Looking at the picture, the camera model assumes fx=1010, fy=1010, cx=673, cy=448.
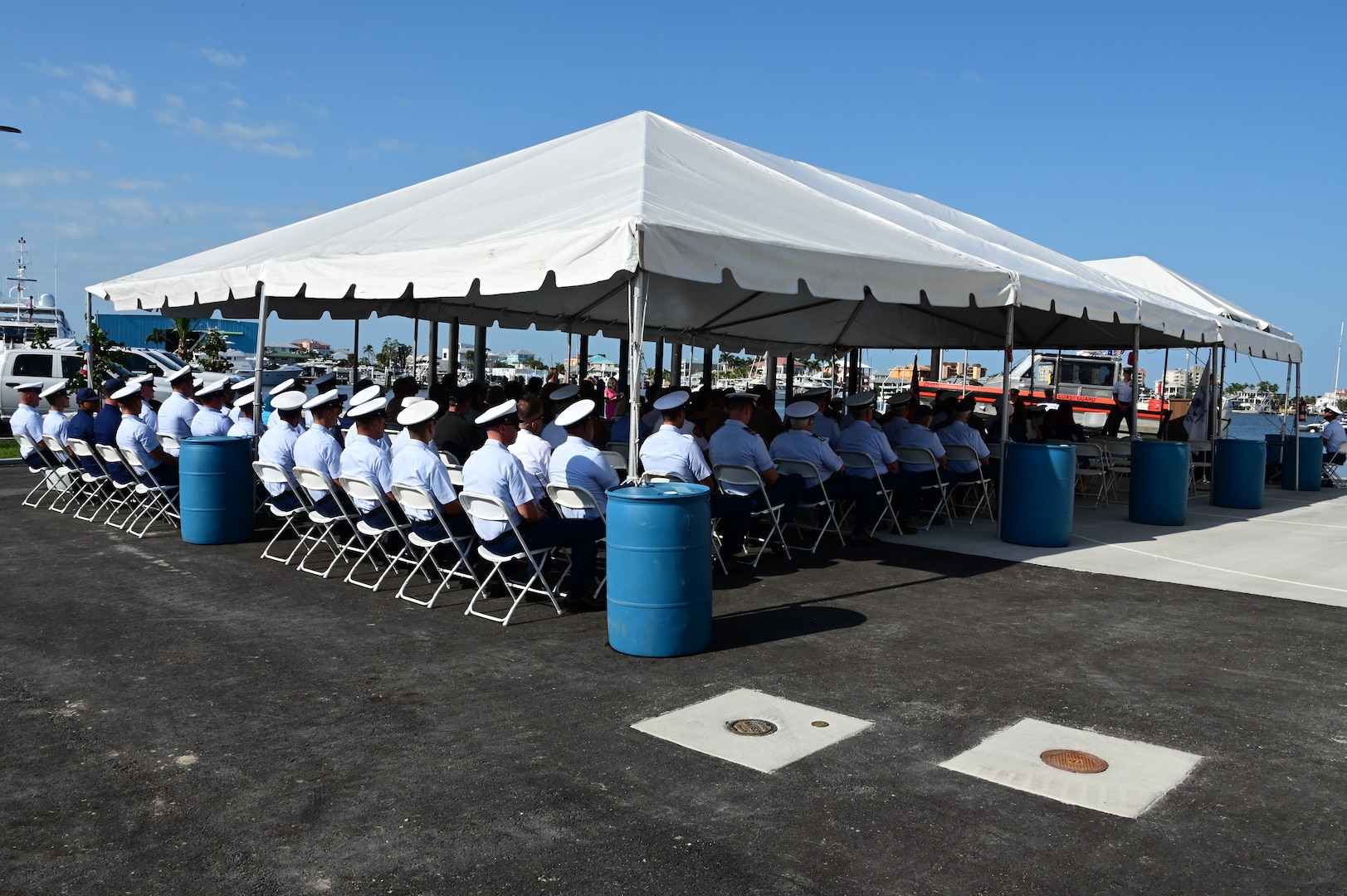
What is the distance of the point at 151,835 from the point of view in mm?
3453

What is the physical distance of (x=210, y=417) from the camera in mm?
9688

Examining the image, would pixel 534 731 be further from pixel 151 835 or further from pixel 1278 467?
pixel 1278 467

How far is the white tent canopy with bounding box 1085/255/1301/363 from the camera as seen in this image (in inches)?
551

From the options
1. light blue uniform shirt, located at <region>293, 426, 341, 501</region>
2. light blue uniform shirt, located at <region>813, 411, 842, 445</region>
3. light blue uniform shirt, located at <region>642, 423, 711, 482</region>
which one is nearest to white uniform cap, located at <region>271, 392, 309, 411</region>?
light blue uniform shirt, located at <region>293, 426, 341, 501</region>

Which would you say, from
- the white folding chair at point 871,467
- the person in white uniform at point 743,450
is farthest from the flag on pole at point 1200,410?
the person in white uniform at point 743,450

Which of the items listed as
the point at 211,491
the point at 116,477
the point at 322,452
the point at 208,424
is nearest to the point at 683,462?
the point at 322,452

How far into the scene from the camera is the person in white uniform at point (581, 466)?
6750mm

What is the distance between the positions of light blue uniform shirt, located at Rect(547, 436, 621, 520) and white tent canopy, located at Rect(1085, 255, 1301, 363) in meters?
9.96

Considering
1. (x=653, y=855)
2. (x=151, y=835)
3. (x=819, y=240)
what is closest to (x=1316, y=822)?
(x=653, y=855)

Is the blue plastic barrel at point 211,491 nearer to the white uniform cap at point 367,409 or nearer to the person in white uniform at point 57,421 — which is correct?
the white uniform cap at point 367,409

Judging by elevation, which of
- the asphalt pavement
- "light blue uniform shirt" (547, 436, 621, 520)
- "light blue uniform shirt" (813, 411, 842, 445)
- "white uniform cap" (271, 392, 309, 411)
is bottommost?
the asphalt pavement

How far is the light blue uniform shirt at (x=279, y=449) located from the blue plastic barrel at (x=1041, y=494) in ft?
21.0

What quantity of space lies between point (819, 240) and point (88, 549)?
6684 millimetres

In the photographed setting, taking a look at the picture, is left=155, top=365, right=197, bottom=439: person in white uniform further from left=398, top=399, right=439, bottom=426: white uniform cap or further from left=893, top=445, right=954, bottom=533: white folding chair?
left=893, top=445, right=954, bottom=533: white folding chair
